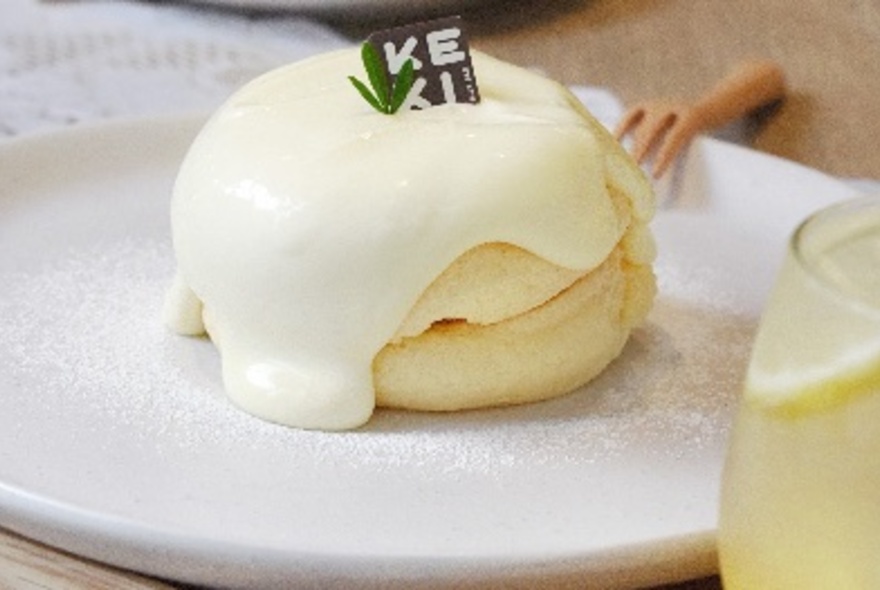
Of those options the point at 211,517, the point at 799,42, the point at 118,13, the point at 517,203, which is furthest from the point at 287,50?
the point at 211,517

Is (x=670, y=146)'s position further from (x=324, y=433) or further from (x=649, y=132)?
(x=324, y=433)

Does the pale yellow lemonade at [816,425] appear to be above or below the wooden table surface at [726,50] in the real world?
above

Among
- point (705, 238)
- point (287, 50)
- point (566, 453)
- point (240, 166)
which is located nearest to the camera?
point (566, 453)

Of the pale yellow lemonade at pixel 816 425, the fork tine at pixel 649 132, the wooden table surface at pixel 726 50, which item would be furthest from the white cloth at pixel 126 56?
the pale yellow lemonade at pixel 816 425

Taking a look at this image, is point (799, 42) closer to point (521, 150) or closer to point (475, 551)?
point (521, 150)

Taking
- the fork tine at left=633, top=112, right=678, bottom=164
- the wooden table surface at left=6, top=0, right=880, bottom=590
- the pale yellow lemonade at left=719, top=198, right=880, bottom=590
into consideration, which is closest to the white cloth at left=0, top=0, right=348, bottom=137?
the wooden table surface at left=6, top=0, right=880, bottom=590

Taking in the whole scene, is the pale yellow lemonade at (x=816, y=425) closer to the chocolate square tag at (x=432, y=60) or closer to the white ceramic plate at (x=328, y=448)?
the white ceramic plate at (x=328, y=448)
